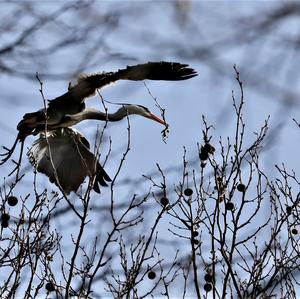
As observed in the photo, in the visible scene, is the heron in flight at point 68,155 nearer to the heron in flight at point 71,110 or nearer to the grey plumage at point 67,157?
the grey plumage at point 67,157

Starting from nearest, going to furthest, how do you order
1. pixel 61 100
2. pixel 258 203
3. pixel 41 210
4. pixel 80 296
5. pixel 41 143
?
pixel 80 296 → pixel 258 203 → pixel 41 210 → pixel 61 100 → pixel 41 143

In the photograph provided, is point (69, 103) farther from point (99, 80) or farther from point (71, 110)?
point (99, 80)

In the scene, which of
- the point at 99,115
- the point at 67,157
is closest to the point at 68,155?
the point at 67,157

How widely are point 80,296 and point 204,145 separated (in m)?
1.35

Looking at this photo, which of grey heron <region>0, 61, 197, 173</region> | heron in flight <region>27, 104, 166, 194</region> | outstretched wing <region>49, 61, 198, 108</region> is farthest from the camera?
heron in flight <region>27, 104, 166, 194</region>

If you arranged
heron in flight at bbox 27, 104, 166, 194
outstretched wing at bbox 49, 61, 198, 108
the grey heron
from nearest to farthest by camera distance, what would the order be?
outstretched wing at bbox 49, 61, 198, 108, the grey heron, heron in flight at bbox 27, 104, 166, 194

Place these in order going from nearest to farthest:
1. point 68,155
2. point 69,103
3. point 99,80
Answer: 1. point 99,80
2. point 69,103
3. point 68,155

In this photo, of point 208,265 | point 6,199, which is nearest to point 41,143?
point 6,199

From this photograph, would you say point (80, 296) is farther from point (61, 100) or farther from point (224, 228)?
point (61, 100)

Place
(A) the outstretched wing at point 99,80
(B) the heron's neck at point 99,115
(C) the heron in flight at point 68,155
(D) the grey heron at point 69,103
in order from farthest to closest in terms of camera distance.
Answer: (C) the heron in flight at point 68,155
(B) the heron's neck at point 99,115
(D) the grey heron at point 69,103
(A) the outstretched wing at point 99,80

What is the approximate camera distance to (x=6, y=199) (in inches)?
246

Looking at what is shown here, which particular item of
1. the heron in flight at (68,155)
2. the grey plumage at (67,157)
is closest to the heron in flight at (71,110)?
the heron in flight at (68,155)

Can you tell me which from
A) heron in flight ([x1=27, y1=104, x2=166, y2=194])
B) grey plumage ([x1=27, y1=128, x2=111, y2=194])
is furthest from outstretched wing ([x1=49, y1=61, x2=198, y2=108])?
grey plumage ([x1=27, y1=128, x2=111, y2=194])

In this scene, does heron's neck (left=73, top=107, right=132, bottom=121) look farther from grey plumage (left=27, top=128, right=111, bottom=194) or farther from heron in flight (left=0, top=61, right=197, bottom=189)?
grey plumage (left=27, top=128, right=111, bottom=194)
